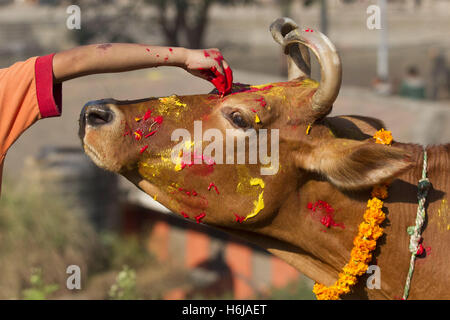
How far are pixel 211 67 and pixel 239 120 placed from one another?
0.35 m

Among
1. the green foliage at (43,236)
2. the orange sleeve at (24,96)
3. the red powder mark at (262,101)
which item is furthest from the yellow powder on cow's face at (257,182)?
the green foliage at (43,236)

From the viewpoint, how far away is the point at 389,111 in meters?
15.0

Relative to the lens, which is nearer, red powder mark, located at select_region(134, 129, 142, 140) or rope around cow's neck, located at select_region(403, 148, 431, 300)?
rope around cow's neck, located at select_region(403, 148, 431, 300)

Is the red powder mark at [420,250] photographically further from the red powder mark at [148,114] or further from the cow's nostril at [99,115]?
the cow's nostril at [99,115]

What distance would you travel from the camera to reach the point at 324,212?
3.91 metres

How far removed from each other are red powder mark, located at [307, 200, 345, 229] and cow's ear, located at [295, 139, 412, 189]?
0.24 meters

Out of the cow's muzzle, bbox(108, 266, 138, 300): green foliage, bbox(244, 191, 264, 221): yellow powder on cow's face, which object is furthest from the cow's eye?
bbox(108, 266, 138, 300): green foliage

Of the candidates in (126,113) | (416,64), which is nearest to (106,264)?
(126,113)

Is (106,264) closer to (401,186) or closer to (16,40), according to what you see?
(401,186)

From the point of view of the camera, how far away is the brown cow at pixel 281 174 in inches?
149

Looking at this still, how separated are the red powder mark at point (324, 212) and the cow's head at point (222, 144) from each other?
6.5 inches

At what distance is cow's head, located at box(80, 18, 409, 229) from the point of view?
3.81m

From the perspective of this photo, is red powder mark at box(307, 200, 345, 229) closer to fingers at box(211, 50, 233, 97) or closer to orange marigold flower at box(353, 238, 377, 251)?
orange marigold flower at box(353, 238, 377, 251)

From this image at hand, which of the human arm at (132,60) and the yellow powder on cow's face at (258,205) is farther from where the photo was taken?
the yellow powder on cow's face at (258,205)
